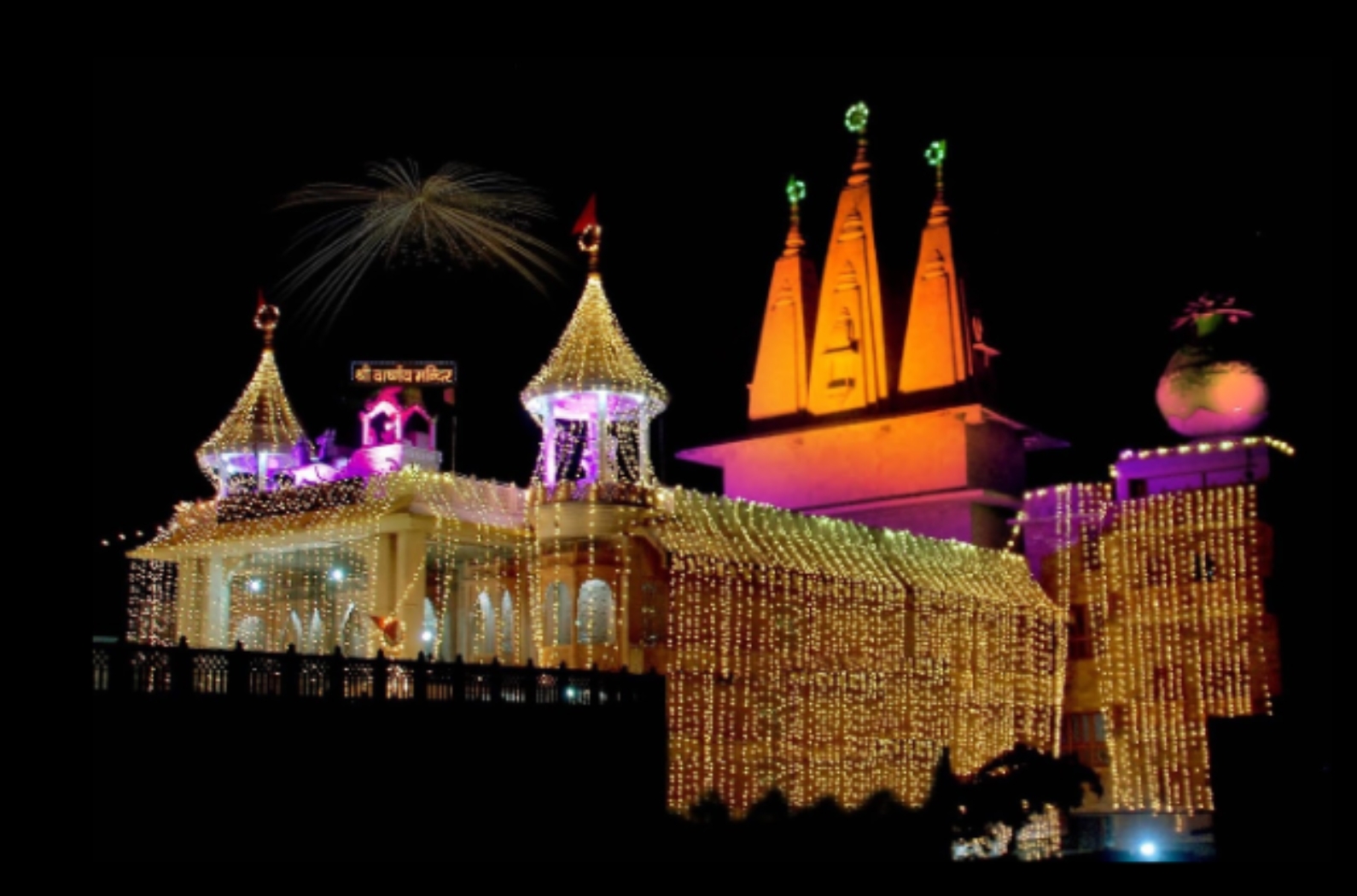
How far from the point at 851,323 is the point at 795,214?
3.74 metres

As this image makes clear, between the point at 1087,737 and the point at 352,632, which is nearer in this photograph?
the point at 352,632

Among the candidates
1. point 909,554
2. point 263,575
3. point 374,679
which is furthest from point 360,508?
point 909,554

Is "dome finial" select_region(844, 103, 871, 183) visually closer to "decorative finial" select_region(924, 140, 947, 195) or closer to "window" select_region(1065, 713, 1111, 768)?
"decorative finial" select_region(924, 140, 947, 195)

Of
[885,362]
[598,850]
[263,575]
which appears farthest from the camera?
[885,362]

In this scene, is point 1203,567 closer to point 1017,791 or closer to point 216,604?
point 1017,791

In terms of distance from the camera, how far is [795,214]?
37375 mm

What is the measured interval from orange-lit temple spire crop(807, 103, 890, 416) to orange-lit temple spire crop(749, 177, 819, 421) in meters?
0.40

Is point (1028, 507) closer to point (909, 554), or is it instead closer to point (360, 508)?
point (909, 554)

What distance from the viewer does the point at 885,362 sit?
113 feet

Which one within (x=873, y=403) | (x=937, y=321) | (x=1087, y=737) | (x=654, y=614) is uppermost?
(x=937, y=321)

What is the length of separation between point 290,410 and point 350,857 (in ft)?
43.6

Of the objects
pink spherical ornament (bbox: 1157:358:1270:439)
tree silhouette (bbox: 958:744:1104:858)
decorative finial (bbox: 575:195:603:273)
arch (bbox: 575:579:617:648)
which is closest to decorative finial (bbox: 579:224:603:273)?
decorative finial (bbox: 575:195:603:273)

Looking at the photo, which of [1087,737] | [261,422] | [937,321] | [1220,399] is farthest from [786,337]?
[261,422]

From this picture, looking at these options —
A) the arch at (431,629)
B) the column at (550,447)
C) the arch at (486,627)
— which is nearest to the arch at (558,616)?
the column at (550,447)
